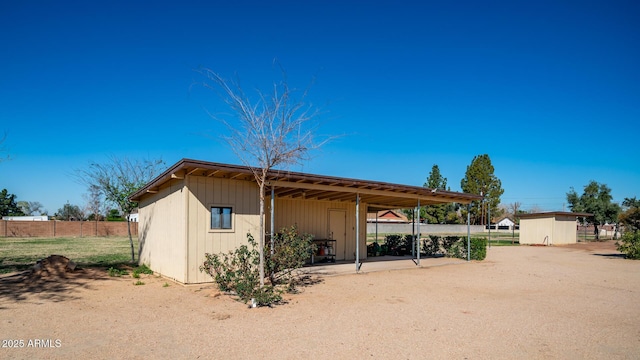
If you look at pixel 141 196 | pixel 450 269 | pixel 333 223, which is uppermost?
pixel 141 196

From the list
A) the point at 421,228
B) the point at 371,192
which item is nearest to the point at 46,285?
the point at 371,192

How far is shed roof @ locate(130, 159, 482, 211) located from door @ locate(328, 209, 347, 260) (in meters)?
0.65

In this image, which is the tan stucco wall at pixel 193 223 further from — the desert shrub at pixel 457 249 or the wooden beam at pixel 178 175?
the desert shrub at pixel 457 249

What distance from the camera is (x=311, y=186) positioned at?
1183 centimetres

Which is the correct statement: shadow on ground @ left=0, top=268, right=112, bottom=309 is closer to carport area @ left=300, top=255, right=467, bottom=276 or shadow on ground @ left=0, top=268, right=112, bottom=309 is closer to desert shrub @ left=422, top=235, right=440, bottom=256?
carport area @ left=300, top=255, right=467, bottom=276

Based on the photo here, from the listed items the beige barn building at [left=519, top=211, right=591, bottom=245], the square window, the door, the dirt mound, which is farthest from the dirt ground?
the beige barn building at [left=519, top=211, right=591, bottom=245]

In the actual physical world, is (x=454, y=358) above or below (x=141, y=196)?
below

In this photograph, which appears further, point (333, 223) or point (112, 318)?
point (333, 223)

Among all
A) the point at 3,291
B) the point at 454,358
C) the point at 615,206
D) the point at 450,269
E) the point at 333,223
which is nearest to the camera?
the point at 454,358

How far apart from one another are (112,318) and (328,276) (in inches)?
257

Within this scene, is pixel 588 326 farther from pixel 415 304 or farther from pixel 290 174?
pixel 290 174

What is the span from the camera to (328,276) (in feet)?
39.6

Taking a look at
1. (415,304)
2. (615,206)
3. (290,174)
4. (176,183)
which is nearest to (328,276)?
(290,174)

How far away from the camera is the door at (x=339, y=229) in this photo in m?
16.4
